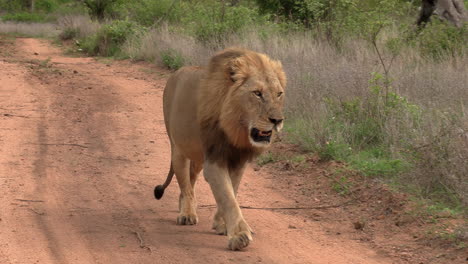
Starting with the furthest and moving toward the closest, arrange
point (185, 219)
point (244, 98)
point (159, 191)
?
1. point (159, 191)
2. point (185, 219)
3. point (244, 98)

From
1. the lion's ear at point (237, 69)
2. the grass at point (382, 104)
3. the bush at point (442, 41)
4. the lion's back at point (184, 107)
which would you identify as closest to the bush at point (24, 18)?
the grass at point (382, 104)

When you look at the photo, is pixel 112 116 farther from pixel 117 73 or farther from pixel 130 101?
pixel 117 73

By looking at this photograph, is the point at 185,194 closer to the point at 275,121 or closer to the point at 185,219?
the point at 185,219

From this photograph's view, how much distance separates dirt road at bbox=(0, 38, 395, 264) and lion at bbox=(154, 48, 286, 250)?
37cm

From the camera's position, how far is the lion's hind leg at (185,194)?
589cm

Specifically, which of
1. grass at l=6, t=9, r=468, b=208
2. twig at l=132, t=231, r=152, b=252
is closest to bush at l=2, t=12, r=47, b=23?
grass at l=6, t=9, r=468, b=208

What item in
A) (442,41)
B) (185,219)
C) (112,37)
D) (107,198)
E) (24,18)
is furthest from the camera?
(24,18)

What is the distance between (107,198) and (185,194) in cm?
102

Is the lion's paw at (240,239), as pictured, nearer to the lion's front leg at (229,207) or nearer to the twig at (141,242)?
the lion's front leg at (229,207)

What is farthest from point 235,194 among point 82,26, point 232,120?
point 82,26


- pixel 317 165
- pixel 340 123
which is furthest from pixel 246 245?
pixel 340 123

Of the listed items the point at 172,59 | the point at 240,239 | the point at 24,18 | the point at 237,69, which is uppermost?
the point at 237,69

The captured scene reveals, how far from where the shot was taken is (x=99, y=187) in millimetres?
7000

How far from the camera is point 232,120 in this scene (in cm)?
499
